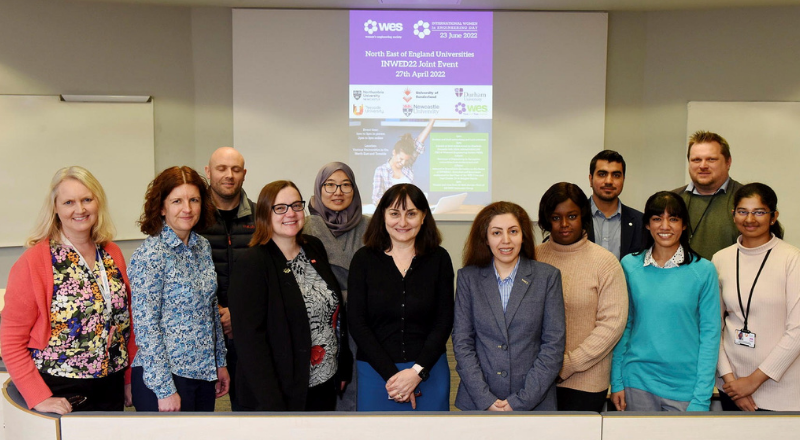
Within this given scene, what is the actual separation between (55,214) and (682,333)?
2388 millimetres

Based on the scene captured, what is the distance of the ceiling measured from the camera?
210 inches

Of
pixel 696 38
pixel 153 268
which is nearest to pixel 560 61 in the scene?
pixel 696 38

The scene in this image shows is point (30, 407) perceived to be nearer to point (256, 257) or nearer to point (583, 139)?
point (256, 257)

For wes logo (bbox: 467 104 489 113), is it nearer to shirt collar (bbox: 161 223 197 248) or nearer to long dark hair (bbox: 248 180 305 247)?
long dark hair (bbox: 248 180 305 247)

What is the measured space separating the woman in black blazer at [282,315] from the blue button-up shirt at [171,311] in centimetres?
15

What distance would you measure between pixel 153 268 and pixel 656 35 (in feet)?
18.0

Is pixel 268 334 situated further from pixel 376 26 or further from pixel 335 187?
pixel 376 26

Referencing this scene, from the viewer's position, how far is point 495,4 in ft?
17.7

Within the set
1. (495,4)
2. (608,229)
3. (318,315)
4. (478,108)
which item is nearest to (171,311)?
(318,315)

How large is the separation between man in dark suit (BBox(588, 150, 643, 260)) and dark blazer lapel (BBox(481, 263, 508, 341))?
0.95 metres

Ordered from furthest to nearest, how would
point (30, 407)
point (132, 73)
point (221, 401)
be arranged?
Result: point (132, 73)
point (221, 401)
point (30, 407)

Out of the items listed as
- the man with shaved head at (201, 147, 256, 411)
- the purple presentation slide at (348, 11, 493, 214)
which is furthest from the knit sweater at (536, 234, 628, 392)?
the purple presentation slide at (348, 11, 493, 214)

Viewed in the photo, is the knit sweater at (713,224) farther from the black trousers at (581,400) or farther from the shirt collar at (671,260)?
the black trousers at (581,400)

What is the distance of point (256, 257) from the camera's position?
2066 mm
